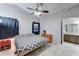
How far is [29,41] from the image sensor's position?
5.36 ft

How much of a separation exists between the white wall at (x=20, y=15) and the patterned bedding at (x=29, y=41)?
4.4 inches

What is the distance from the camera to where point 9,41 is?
55.6 inches

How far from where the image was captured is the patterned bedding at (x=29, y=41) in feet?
5.10

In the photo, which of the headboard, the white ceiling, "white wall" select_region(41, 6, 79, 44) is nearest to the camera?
the headboard

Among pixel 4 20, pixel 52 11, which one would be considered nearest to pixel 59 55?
pixel 52 11

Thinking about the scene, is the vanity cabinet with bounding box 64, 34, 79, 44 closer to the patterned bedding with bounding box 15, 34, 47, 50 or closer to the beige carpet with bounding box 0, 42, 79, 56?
the beige carpet with bounding box 0, 42, 79, 56

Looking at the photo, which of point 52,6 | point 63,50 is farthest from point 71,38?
point 52,6

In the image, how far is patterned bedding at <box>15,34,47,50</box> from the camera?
156cm

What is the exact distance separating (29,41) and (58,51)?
1.94 feet

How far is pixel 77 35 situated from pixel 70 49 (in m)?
0.30

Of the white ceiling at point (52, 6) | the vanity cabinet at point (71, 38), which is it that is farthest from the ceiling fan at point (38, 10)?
the vanity cabinet at point (71, 38)

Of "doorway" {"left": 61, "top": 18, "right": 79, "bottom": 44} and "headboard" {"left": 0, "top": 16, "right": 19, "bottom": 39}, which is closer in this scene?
"headboard" {"left": 0, "top": 16, "right": 19, "bottom": 39}

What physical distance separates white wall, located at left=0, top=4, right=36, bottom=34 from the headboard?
0.06 m

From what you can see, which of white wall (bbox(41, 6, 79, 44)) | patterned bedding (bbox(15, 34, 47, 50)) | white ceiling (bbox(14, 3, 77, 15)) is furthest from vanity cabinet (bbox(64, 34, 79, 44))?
white ceiling (bbox(14, 3, 77, 15))
